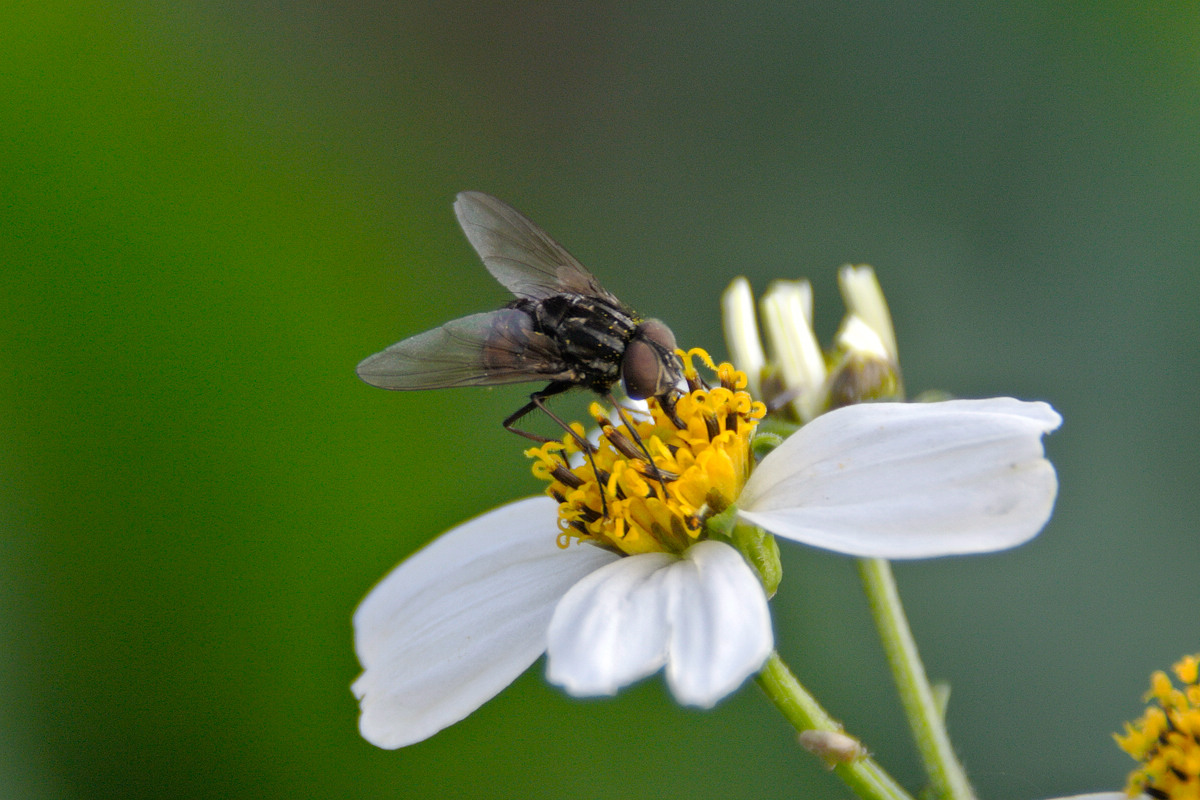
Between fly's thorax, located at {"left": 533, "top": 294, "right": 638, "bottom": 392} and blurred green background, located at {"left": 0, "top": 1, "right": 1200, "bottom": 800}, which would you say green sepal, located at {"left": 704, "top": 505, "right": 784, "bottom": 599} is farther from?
blurred green background, located at {"left": 0, "top": 1, "right": 1200, "bottom": 800}

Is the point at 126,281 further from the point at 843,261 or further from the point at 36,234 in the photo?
the point at 843,261

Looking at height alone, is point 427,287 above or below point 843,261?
above

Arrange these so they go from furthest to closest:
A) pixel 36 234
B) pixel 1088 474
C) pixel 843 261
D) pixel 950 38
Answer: pixel 950 38 < pixel 843 261 < pixel 1088 474 < pixel 36 234

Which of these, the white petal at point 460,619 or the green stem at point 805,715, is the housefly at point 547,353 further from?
the green stem at point 805,715

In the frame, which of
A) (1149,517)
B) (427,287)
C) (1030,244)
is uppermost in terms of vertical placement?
(427,287)

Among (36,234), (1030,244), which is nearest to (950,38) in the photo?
(1030,244)

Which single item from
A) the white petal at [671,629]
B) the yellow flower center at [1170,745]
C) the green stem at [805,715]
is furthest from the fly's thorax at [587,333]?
the yellow flower center at [1170,745]
